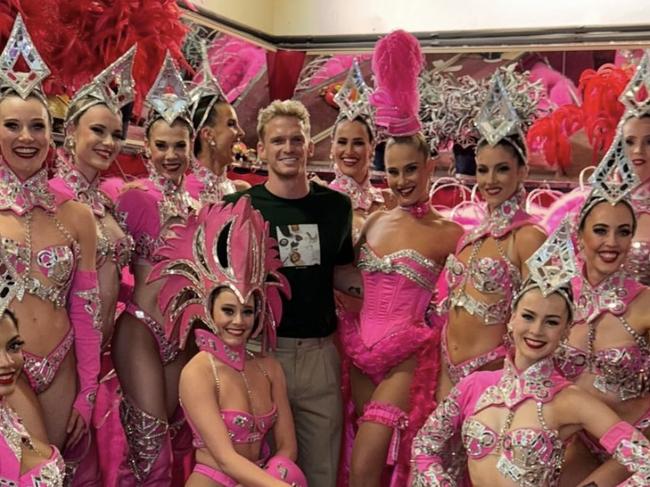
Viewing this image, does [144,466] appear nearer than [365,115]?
Yes

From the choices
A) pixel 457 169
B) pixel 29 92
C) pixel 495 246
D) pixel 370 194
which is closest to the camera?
pixel 29 92

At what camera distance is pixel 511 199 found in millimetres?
3379

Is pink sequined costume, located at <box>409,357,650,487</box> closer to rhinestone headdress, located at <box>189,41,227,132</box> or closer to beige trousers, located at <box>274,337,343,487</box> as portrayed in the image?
beige trousers, located at <box>274,337,343,487</box>

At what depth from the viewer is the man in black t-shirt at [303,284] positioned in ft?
11.3

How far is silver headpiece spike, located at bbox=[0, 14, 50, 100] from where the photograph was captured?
3000mm

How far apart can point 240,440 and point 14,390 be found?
735 millimetres

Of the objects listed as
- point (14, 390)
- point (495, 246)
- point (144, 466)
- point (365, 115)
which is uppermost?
point (365, 115)

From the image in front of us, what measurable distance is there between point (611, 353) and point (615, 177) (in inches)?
24.8

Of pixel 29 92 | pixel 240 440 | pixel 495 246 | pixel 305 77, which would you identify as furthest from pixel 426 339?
pixel 305 77

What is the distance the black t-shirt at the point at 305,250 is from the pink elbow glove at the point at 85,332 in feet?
2.07

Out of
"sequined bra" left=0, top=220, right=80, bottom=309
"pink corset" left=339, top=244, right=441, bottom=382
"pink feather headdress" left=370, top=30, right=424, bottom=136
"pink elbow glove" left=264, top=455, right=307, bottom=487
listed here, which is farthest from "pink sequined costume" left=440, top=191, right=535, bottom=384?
"sequined bra" left=0, top=220, right=80, bottom=309

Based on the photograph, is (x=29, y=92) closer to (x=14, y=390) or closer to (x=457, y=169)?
(x=14, y=390)

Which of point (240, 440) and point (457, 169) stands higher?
point (457, 169)

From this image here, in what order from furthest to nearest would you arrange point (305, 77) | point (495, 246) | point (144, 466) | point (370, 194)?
1. point (305, 77)
2. point (370, 194)
3. point (144, 466)
4. point (495, 246)
